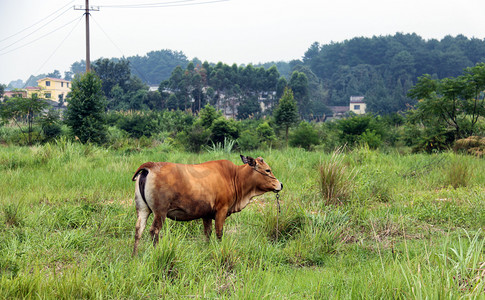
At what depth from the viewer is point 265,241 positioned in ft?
15.4

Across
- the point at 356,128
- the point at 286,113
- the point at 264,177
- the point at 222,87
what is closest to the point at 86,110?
the point at 286,113

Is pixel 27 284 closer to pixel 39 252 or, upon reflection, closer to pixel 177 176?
pixel 39 252

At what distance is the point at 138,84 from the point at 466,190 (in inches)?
1841

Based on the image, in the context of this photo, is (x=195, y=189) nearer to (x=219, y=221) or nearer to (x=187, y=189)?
(x=187, y=189)

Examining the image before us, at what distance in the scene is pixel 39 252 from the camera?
4.12m

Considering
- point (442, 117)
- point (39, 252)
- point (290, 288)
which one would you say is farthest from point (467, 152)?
point (39, 252)

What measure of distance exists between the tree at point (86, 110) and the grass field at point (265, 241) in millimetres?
6815

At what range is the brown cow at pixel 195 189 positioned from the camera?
3883 mm

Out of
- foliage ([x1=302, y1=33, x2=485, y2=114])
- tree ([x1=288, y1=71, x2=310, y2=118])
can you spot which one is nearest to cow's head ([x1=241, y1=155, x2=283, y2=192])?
tree ([x1=288, y1=71, x2=310, y2=118])

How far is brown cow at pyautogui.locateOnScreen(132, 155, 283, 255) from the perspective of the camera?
153 inches

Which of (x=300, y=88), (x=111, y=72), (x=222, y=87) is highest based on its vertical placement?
(x=111, y=72)

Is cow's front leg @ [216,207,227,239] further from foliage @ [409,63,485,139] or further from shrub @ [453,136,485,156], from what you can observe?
foliage @ [409,63,485,139]

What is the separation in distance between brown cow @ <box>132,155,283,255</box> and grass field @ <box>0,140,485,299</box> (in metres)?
0.29

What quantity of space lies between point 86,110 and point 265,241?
44.9 feet
